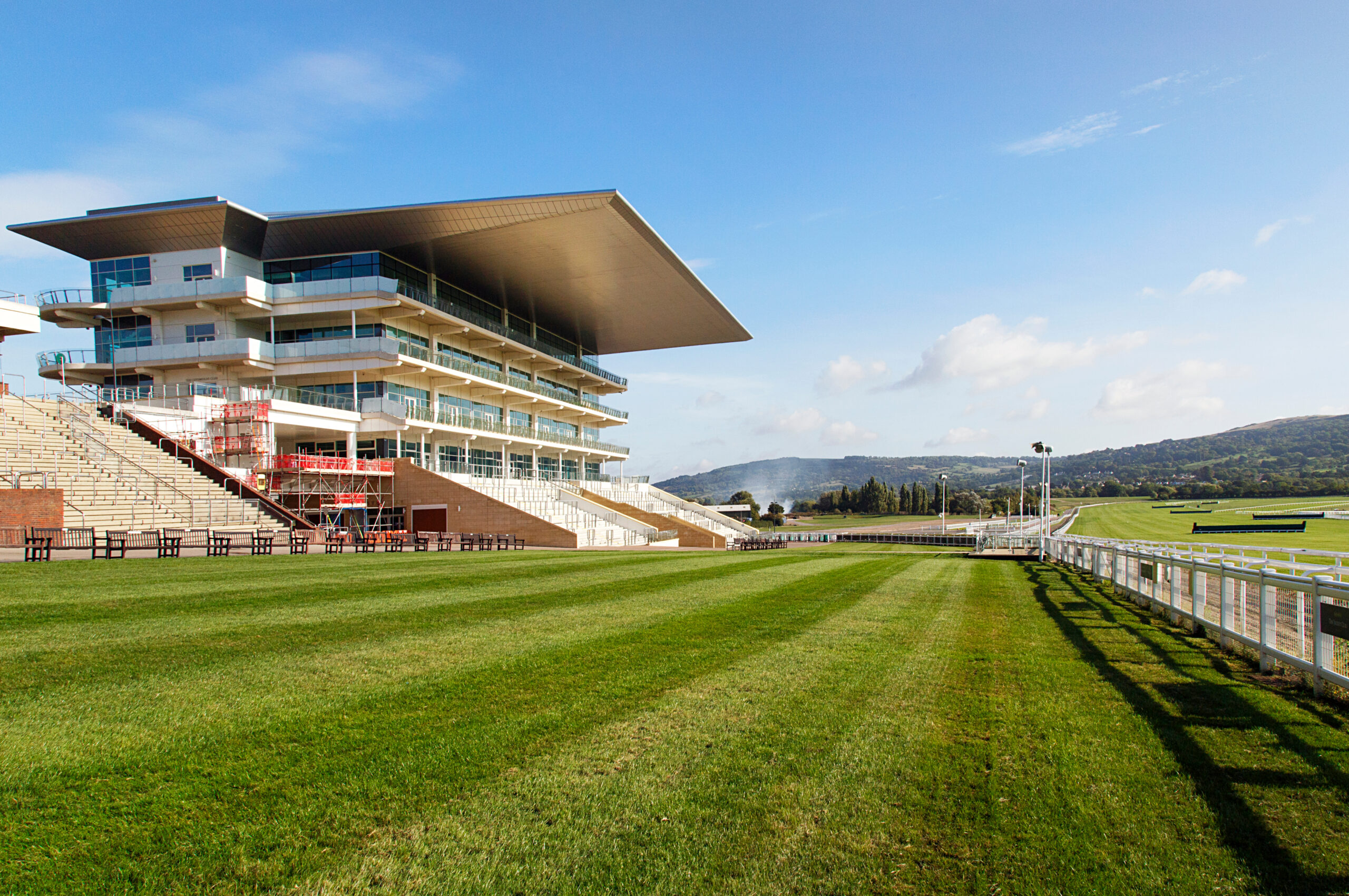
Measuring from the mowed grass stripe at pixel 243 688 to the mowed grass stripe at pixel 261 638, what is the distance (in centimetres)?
17

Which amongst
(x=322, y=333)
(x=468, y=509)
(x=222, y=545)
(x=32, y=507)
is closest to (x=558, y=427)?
(x=322, y=333)

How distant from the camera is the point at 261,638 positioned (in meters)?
8.14

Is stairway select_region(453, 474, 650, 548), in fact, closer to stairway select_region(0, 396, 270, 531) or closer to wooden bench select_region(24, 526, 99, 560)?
stairway select_region(0, 396, 270, 531)

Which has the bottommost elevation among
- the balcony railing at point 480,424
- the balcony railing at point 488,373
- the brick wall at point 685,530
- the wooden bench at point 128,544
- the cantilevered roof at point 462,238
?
the brick wall at point 685,530

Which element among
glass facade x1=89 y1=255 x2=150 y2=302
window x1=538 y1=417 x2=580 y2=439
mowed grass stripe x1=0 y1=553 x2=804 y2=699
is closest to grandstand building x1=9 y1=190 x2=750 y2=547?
glass facade x1=89 y1=255 x2=150 y2=302

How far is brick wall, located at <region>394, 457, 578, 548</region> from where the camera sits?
37000 millimetres

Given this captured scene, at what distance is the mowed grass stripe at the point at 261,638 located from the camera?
6410 millimetres

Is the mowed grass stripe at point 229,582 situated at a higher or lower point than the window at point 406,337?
lower

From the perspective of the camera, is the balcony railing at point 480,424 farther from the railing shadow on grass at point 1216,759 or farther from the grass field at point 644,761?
the railing shadow on grass at point 1216,759

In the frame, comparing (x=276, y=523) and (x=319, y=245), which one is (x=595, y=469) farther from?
(x=276, y=523)

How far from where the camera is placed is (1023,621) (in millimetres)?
10984

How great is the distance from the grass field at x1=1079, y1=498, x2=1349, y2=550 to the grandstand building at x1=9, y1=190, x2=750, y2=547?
3328 cm

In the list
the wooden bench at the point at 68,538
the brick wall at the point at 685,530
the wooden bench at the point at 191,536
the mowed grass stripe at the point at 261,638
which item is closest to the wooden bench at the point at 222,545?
the wooden bench at the point at 191,536

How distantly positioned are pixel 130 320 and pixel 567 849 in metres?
56.2
